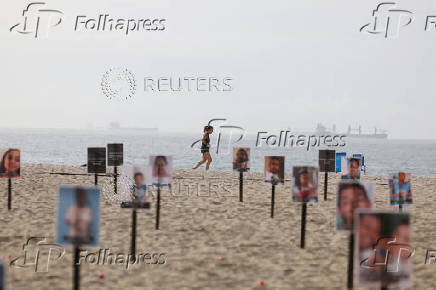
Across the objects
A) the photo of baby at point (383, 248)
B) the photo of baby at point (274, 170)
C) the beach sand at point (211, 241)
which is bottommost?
the beach sand at point (211, 241)

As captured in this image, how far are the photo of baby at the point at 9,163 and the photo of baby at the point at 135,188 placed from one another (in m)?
4.86

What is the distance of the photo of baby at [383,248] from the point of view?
5203 millimetres

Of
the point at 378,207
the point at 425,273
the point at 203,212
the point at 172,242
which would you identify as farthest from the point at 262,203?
the point at 425,273

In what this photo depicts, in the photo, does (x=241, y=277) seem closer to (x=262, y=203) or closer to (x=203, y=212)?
(x=203, y=212)

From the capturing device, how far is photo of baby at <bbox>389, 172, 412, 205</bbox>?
33.0 ft

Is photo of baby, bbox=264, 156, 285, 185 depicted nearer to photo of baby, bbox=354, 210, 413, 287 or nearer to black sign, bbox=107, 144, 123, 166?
black sign, bbox=107, 144, 123, 166

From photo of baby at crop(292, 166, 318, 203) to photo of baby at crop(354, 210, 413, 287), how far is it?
367 cm

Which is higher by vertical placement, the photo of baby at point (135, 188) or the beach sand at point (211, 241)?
the photo of baby at point (135, 188)

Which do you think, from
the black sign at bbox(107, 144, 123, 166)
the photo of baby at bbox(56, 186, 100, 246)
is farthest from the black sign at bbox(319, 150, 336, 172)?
the photo of baby at bbox(56, 186, 100, 246)

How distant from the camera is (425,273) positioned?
26.4 ft

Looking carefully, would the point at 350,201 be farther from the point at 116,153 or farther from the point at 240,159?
the point at 116,153

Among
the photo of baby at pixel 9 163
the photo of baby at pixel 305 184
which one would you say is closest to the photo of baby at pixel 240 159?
the photo of baby at pixel 305 184

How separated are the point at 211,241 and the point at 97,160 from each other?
19.2 ft

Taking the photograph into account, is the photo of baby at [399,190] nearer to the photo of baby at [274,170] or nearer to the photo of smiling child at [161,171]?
the photo of baby at [274,170]
